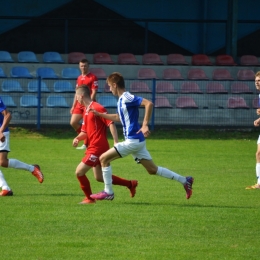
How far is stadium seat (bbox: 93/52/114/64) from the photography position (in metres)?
24.1

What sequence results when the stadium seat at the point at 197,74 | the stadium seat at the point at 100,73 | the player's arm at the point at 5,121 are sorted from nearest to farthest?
the player's arm at the point at 5,121 < the stadium seat at the point at 100,73 < the stadium seat at the point at 197,74

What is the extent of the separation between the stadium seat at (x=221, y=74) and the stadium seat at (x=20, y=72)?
594 cm

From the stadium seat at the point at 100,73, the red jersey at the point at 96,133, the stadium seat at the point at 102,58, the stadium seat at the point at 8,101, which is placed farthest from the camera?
the stadium seat at the point at 102,58

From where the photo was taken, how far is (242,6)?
27359 mm

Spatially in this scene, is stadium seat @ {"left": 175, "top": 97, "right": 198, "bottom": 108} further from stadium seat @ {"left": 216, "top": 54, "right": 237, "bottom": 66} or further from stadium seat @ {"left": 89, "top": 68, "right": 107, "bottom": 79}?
stadium seat @ {"left": 216, "top": 54, "right": 237, "bottom": 66}

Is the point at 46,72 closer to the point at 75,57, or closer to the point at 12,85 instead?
the point at 12,85

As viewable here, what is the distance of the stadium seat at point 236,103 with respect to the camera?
22.5 metres

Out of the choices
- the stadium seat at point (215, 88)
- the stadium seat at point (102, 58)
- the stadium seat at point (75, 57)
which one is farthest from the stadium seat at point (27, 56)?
the stadium seat at point (215, 88)

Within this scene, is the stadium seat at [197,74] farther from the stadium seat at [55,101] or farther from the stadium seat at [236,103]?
the stadium seat at [55,101]

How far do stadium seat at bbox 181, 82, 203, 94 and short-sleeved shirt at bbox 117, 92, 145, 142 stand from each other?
13.2 meters

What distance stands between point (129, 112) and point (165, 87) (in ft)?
43.3

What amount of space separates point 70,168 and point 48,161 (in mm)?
1229

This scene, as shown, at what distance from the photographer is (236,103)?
2256cm

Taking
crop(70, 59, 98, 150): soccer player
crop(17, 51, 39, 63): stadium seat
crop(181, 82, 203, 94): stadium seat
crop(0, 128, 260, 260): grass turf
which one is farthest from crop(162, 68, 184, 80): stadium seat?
crop(0, 128, 260, 260): grass turf
